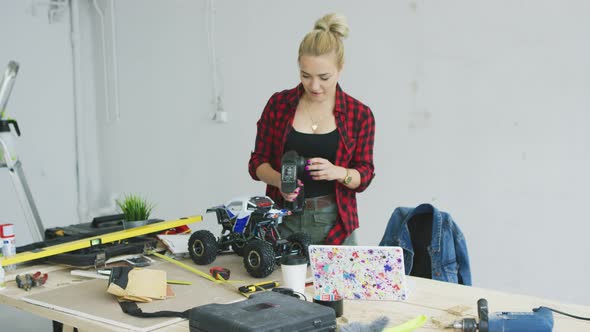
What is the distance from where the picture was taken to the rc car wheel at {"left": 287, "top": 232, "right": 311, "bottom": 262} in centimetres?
210

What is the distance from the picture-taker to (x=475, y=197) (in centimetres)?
313

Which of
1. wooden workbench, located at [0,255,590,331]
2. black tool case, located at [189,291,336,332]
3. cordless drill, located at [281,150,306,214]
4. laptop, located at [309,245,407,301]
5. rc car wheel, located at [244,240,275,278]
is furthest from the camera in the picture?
cordless drill, located at [281,150,306,214]

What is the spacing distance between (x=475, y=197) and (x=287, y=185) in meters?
1.40

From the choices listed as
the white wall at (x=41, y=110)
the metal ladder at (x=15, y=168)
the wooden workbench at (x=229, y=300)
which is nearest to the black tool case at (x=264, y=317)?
the wooden workbench at (x=229, y=300)

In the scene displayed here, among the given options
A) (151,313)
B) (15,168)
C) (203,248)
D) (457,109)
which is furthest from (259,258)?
(15,168)

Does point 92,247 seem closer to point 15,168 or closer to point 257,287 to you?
point 257,287

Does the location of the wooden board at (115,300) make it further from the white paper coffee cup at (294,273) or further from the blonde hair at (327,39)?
the blonde hair at (327,39)

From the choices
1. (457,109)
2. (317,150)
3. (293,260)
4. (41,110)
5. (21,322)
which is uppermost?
(41,110)

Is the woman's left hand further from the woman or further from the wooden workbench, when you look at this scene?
the wooden workbench

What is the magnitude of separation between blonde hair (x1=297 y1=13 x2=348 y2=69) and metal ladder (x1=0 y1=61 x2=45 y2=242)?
191 cm

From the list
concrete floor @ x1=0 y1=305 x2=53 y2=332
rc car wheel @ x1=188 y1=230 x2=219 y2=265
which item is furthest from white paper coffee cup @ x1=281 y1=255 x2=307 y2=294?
concrete floor @ x1=0 y1=305 x2=53 y2=332

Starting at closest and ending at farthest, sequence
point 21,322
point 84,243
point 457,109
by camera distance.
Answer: point 84,243
point 457,109
point 21,322

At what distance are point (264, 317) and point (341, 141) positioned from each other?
1.08 metres

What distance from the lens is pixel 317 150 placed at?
2365mm
